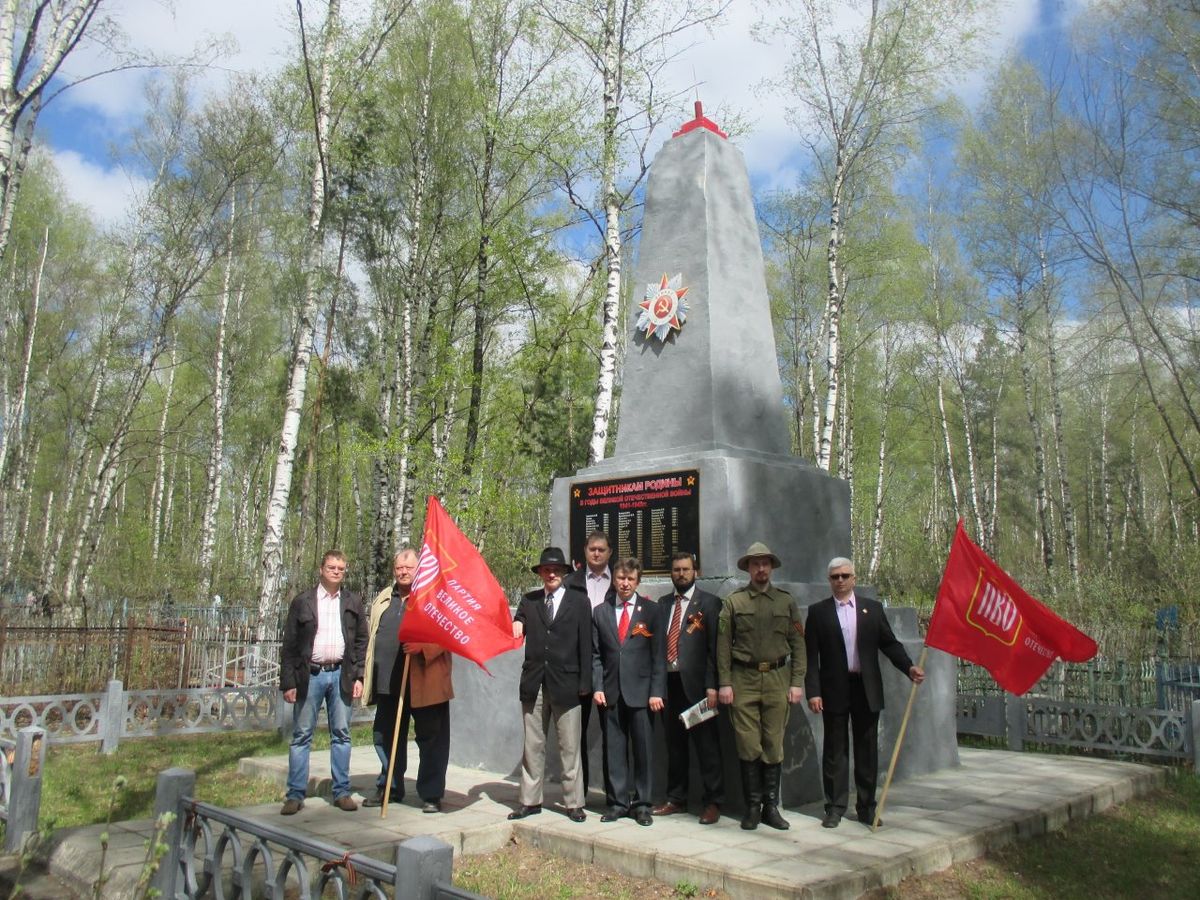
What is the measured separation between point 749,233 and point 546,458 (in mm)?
12298

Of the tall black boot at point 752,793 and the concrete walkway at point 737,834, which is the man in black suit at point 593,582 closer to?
the concrete walkway at point 737,834

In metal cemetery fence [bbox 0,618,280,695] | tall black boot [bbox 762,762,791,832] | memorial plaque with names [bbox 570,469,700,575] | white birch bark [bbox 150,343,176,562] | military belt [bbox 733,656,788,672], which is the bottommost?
tall black boot [bbox 762,762,791,832]

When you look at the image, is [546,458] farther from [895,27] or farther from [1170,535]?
[1170,535]

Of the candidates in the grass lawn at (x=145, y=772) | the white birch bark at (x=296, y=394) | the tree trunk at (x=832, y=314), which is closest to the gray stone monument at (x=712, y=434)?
the grass lawn at (x=145, y=772)

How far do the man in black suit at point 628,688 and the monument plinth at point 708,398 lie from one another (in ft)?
2.97

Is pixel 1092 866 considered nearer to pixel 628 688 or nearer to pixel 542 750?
pixel 628 688

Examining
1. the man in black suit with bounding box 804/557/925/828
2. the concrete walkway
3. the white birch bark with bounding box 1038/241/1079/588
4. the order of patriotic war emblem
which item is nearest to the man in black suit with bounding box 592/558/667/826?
the concrete walkway

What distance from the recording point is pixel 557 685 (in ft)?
18.7

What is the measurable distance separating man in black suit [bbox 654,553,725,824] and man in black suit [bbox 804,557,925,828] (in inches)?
25.1

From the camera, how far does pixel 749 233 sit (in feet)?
25.4

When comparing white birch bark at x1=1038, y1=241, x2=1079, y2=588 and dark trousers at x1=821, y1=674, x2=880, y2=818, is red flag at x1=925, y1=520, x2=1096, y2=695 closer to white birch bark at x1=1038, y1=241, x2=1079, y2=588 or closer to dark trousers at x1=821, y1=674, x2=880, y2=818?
dark trousers at x1=821, y1=674, x2=880, y2=818

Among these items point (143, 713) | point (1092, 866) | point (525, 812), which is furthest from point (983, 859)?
point (143, 713)

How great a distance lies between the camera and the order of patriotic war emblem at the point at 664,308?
290 inches

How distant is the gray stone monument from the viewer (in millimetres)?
6727
